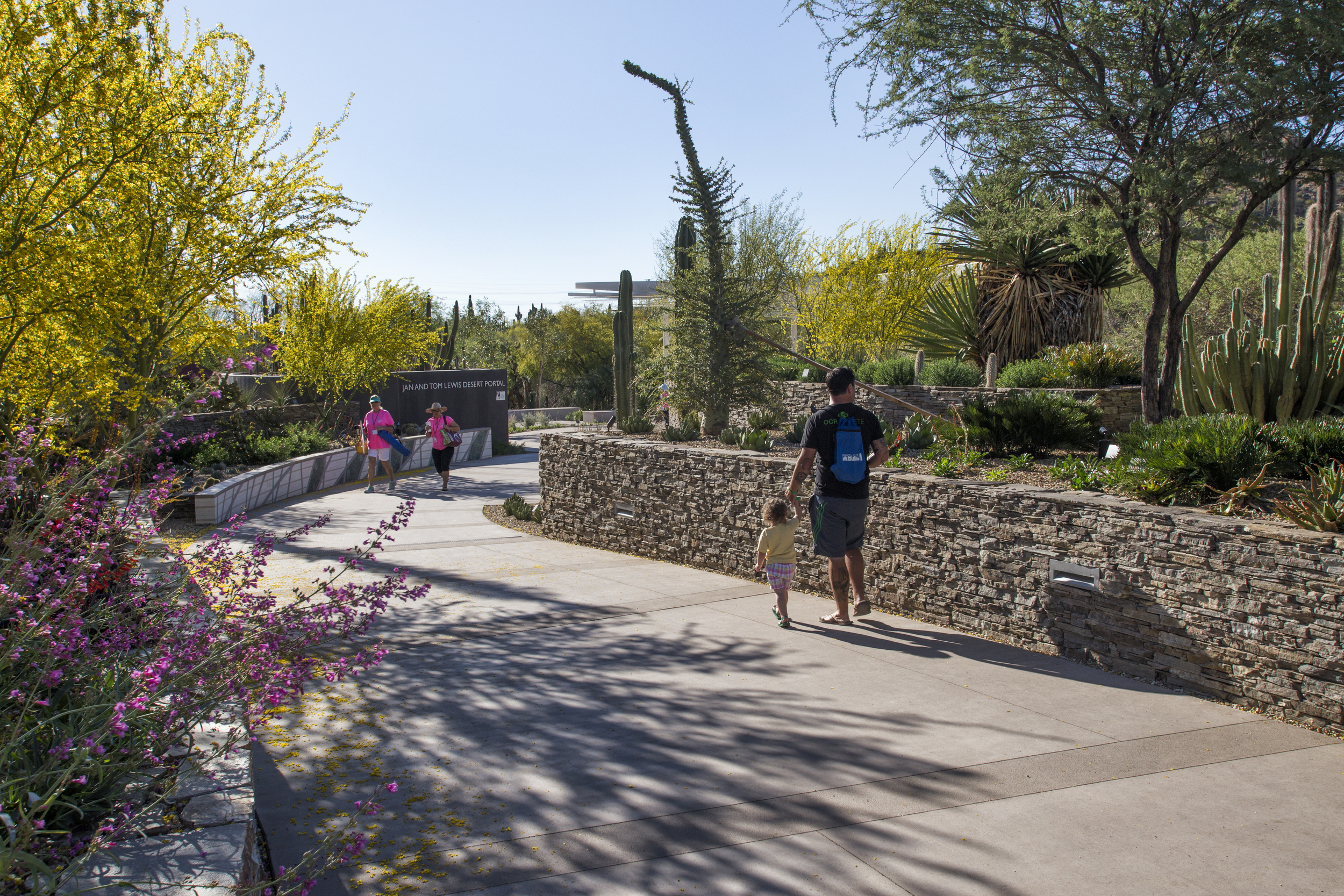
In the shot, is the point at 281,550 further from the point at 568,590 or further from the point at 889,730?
the point at 889,730

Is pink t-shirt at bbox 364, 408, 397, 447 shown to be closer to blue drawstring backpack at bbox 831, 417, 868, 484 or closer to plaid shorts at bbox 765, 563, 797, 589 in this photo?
plaid shorts at bbox 765, 563, 797, 589

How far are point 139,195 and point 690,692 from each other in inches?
287

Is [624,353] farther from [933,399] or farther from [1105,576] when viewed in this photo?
[1105,576]

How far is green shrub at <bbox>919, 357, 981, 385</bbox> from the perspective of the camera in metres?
15.8

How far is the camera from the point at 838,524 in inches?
264

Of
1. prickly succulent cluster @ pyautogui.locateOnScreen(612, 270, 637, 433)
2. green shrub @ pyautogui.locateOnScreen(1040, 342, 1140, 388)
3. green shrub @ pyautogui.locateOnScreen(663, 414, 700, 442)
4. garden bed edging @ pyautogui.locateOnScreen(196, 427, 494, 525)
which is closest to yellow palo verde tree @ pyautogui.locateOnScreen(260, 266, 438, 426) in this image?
garden bed edging @ pyautogui.locateOnScreen(196, 427, 494, 525)

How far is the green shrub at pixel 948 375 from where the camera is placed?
1577 cm

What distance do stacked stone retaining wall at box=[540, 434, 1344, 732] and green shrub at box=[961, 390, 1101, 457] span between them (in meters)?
1.88

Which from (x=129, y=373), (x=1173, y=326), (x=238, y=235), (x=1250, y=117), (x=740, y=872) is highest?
(x=1250, y=117)

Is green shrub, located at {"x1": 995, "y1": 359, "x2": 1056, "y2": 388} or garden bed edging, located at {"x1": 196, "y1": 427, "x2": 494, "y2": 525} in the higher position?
green shrub, located at {"x1": 995, "y1": 359, "x2": 1056, "y2": 388}

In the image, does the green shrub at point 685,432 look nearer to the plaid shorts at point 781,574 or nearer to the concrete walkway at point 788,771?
the plaid shorts at point 781,574

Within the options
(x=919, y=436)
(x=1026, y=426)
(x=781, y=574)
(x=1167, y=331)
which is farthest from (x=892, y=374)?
(x=781, y=574)

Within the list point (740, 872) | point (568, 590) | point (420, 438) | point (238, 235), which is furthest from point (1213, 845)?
point (420, 438)

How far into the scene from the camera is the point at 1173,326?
977 cm
